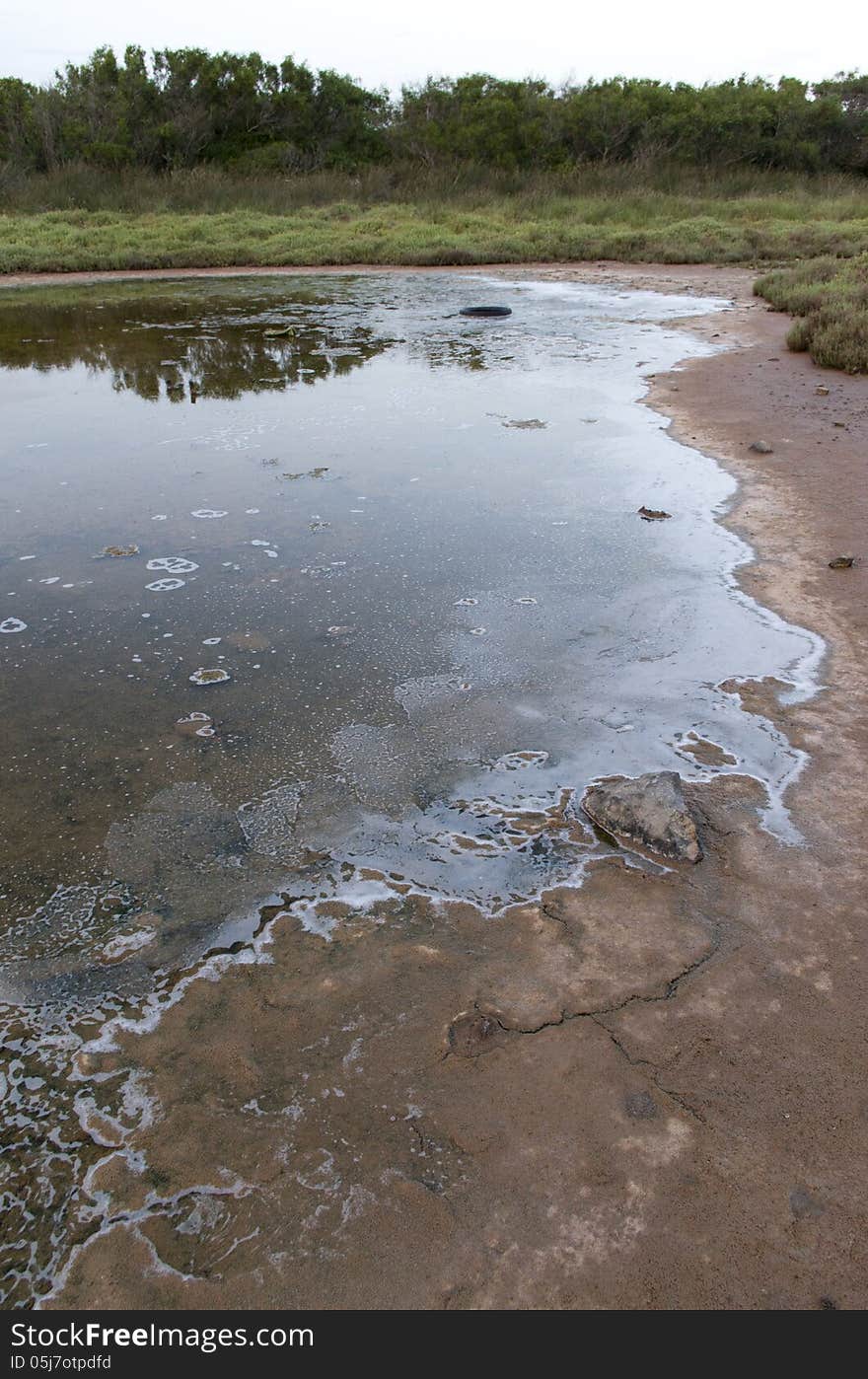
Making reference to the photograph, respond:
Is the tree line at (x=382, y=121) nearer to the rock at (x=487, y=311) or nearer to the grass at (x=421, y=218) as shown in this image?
the grass at (x=421, y=218)

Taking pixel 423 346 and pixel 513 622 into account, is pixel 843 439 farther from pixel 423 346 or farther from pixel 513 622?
pixel 423 346

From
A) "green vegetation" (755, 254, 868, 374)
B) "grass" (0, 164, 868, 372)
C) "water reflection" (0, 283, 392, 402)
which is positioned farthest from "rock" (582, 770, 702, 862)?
"grass" (0, 164, 868, 372)

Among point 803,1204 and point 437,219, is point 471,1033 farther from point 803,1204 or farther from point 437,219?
point 437,219

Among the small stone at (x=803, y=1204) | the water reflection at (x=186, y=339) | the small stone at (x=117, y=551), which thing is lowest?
the small stone at (x=803, y=1204)

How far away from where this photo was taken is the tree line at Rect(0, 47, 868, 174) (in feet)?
82.6

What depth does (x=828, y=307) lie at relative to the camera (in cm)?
992

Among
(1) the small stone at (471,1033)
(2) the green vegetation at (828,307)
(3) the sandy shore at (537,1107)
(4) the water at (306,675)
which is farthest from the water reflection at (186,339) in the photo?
(1) the small stone at (471,1033)

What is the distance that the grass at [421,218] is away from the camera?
1756 cm

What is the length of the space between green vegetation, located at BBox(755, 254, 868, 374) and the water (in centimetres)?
293

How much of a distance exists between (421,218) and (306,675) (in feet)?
69.4

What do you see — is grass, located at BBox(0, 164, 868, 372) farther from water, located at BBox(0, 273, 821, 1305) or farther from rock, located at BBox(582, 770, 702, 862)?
rock, located at BBox(582, 770, 702, 862)

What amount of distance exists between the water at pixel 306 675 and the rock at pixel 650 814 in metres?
0.08

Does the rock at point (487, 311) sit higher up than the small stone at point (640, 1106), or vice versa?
the rock at point (487, 311)

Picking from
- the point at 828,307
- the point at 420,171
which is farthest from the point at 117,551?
the point at 420,171
